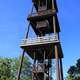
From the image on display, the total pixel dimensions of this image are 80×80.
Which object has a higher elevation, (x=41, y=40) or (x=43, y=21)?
(x=43, y=21)

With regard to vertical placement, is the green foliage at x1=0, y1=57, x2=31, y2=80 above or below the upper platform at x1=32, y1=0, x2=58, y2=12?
below

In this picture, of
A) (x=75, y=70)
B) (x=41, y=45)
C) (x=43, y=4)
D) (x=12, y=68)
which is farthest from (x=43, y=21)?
(x=12, y=68)

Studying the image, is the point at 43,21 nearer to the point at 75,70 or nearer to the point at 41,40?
the point at 41,40

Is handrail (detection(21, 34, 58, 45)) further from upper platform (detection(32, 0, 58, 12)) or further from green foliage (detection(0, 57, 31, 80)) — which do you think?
green foliage (detection(0, 57, 31, 80))

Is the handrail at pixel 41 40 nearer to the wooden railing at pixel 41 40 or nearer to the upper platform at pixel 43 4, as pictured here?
the wooden railing at pixel 41 40

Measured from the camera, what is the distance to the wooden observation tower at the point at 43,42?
73.6ft

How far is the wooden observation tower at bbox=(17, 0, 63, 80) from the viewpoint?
22.4 metres

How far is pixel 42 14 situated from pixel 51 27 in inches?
80.6

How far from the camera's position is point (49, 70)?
24.2 meters

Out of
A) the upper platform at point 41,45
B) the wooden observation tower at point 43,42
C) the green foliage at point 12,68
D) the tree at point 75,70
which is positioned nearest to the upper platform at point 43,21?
the wooden observation tower at point 43,42

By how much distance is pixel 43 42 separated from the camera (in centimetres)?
2228

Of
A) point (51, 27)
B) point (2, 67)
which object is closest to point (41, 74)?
point (51, 27)

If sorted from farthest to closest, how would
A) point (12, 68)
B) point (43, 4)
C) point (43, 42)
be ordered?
point (12, 68)
point (43, 4)
point (43, 42)

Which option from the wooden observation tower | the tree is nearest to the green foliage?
the tree
